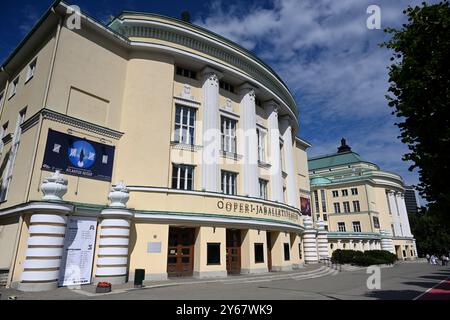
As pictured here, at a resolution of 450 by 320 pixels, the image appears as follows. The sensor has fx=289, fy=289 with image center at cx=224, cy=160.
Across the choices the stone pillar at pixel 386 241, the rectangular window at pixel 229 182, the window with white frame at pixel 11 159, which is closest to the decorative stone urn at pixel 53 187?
the window with white frame at pixel 11 159

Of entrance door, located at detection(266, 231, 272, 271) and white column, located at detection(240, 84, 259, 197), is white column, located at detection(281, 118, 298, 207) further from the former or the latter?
white column, located at detection(240, 84, 259, 197)

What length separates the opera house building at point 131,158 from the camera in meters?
14.8

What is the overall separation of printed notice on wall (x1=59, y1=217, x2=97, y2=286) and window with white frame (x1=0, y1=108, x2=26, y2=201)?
570 cm

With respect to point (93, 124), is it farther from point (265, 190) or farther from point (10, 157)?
point (265, 190)

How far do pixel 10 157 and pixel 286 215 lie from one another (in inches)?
826

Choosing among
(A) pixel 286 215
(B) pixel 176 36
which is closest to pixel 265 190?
(A) pixel 286 215

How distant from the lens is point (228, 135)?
24.3 meters

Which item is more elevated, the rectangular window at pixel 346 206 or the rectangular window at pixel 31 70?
the rectangular window at pixel 31 70

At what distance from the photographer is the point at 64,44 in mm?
17344

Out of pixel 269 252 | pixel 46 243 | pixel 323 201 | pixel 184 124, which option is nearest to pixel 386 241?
pixel 323 201

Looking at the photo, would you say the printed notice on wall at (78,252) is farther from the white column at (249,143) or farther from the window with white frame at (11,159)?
the white column at (249,143)

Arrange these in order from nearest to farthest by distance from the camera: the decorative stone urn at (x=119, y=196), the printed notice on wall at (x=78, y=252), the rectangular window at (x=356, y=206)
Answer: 1. the printed notice on wall at (x=78, y=252)
2. the decorative stone urn at (x=119, y=196)
3. the rectangular window at (x=356, y=206)

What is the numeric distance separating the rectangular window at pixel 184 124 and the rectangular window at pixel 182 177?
191 cm

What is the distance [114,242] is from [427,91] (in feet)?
49.4
